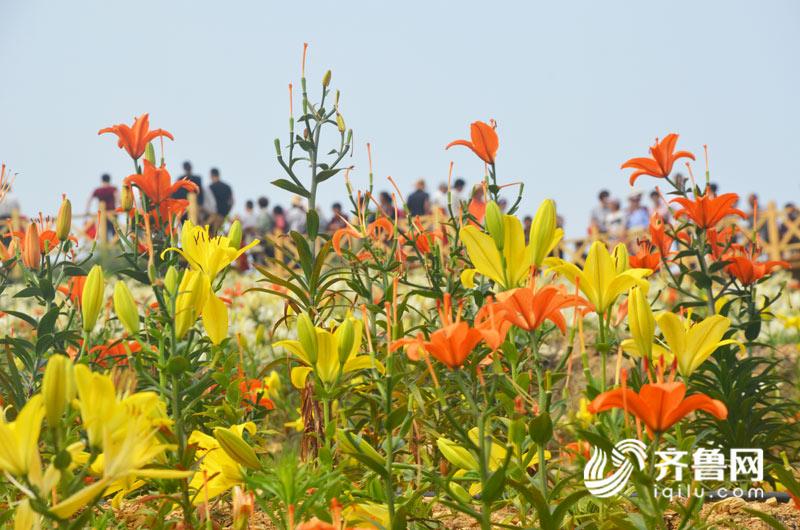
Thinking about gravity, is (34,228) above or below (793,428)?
above

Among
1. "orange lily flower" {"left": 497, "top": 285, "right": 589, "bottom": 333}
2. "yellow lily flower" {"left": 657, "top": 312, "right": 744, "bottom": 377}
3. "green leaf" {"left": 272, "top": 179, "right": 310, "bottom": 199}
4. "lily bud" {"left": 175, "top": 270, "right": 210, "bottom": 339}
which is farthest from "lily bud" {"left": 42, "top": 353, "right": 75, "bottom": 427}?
"green leaf" {"left": 272, "top": 179, "right": 310, "bottom": 199}

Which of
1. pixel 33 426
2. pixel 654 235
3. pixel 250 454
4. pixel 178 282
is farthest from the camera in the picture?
pixel 654 235

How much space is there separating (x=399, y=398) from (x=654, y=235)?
101 cm

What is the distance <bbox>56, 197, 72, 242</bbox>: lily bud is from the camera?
88.4 inches

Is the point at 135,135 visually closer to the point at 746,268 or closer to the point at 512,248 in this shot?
the point at 512,248

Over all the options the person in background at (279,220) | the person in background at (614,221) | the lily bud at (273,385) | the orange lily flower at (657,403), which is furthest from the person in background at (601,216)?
the orange lily flower at (657,403)

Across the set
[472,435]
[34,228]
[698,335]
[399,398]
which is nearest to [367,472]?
[399,398]

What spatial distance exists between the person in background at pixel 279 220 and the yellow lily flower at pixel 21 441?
448 inches

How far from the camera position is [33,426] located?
2.97ft

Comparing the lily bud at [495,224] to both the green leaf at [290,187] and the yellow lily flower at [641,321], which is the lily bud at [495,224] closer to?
the yellow lily flower at [641,321]

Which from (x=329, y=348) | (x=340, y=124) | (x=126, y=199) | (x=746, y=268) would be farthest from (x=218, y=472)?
(x=746, y=268)

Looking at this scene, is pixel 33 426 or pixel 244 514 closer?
pixel 33 426

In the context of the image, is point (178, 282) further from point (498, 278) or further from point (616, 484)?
point (616, 484)

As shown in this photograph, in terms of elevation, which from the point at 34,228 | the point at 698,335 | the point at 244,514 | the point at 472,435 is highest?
the point at 34,228
